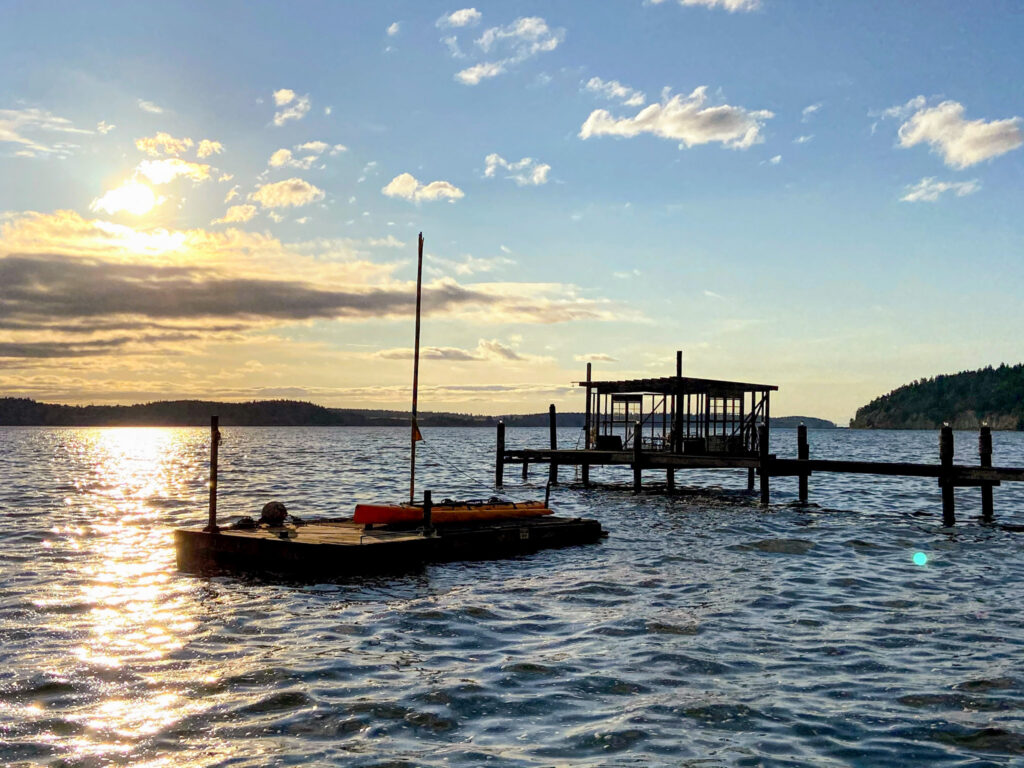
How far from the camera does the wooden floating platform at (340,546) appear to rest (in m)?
17.3

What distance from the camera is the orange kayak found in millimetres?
20391

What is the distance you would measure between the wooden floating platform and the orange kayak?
0.75 feet

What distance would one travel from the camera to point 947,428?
2845 centimetres

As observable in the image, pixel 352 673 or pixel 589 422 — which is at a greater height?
pixel 589 422

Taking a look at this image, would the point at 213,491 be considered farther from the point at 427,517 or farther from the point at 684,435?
the point at 684,435

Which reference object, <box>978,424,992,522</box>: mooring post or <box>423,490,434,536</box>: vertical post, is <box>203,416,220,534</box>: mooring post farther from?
<box>978,424,992,522</box>: mooring post

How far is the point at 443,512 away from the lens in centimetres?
2100

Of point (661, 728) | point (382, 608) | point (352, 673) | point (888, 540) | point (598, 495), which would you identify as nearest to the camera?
point (661, 728)

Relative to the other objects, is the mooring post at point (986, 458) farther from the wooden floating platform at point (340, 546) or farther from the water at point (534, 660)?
the wooden floating platform at point (340, 546)

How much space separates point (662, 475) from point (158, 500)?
31.8 m

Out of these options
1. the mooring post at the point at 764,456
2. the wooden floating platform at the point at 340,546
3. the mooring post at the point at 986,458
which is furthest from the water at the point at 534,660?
the mooring post at the point at 764,456

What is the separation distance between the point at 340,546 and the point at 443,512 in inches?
164

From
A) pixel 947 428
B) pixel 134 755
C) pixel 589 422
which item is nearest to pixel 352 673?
pixel 134 755

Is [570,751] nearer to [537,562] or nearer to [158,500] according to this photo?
[537,562]
